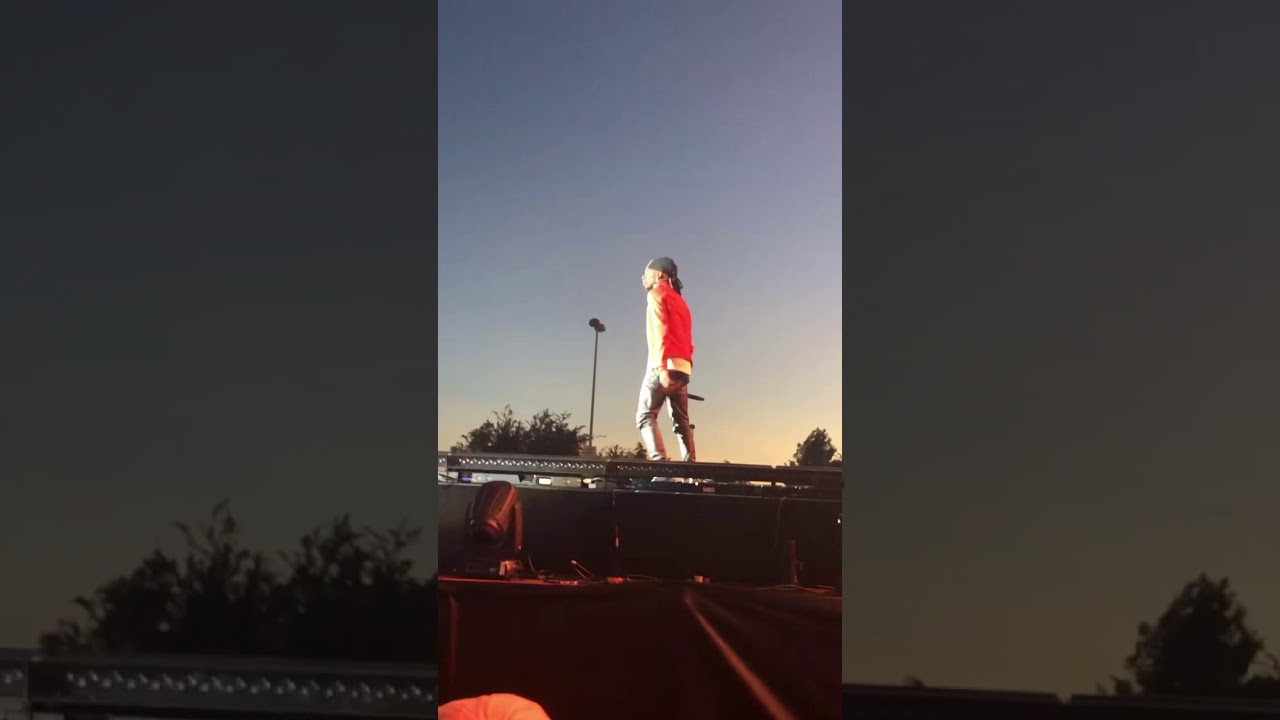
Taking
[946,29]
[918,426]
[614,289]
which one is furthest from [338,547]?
[946,29]

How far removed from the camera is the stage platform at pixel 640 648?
2.44m

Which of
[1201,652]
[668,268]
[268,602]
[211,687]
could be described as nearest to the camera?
[1201,652]

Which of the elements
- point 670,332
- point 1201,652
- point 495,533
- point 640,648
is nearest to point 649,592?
point 640,648

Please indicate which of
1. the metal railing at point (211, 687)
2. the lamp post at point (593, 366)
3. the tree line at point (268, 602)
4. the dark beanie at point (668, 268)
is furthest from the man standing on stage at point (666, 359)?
the metal railing at point (211, 687)

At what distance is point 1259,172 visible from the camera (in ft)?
7.37

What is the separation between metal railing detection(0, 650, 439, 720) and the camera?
237 centimetres

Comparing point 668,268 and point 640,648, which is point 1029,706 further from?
point 668,268

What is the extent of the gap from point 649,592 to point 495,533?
468 mm

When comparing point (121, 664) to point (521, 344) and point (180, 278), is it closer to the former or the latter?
point (180, 278)

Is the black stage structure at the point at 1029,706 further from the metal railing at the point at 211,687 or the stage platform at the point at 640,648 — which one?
the metal railing at the point at 211,687

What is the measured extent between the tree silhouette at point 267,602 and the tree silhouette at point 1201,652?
1920 mm

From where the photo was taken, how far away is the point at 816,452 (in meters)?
2.46

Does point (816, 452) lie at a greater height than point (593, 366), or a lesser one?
lesser

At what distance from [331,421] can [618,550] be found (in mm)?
936
